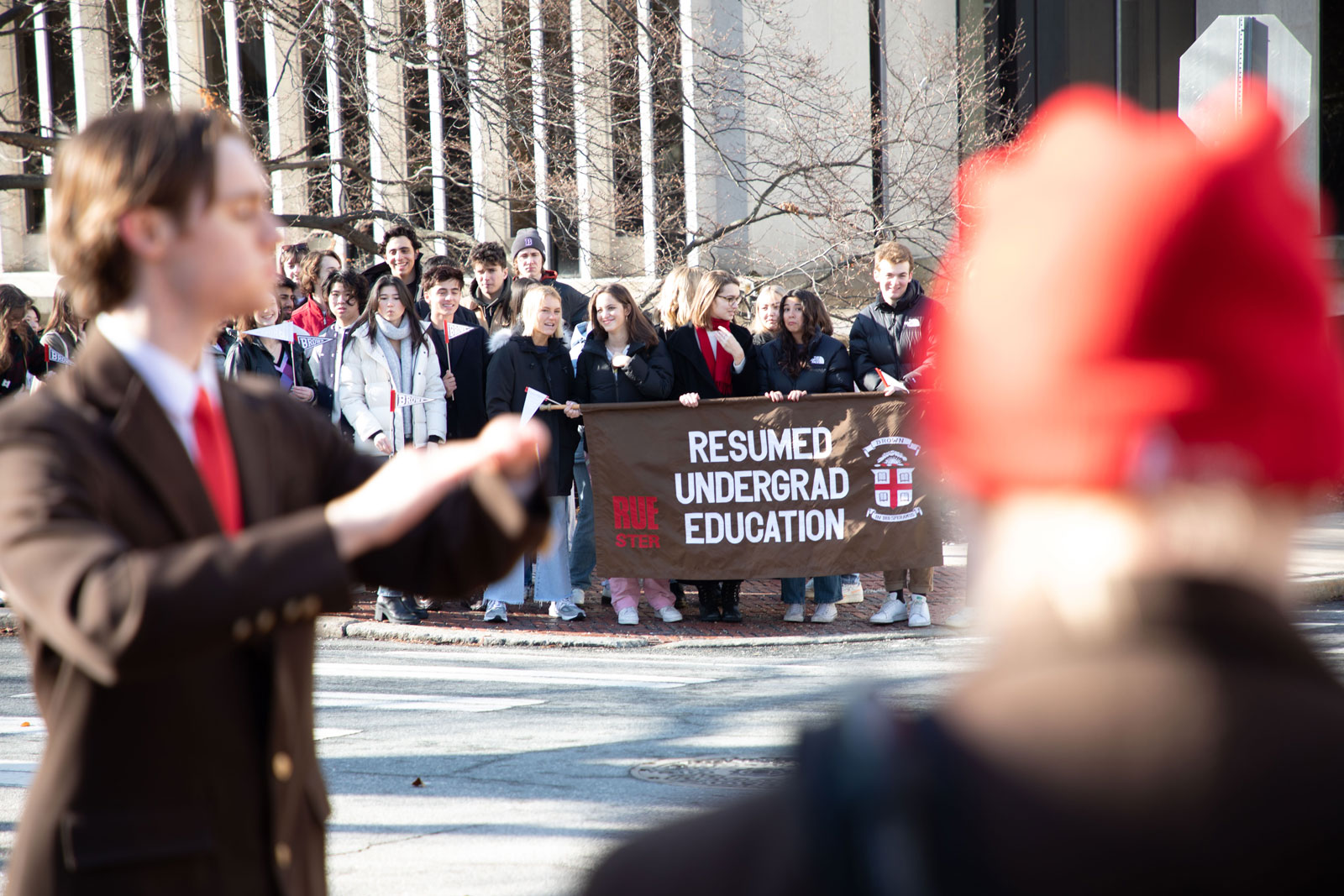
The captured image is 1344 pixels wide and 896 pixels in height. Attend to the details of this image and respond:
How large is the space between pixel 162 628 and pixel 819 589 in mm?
9386

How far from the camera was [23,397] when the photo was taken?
1849 mm

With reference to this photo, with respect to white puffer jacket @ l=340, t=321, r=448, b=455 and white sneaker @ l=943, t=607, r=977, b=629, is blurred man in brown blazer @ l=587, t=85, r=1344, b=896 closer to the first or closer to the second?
white puffer jacket @ l=340, t=321, r=448, b=455

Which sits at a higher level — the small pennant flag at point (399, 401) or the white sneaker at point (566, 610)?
the small pennant flag at point (399, 401)

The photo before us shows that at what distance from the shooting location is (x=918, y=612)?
34.6 feet

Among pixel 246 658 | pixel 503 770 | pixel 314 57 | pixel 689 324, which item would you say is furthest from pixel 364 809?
pixel 314 57

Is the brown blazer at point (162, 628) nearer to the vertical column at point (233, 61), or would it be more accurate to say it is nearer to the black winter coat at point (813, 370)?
the black winter coat at point (813, 370)

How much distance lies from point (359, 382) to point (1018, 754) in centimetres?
957

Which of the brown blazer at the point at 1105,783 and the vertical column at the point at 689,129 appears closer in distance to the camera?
the brown blazer at the point at 1105,783

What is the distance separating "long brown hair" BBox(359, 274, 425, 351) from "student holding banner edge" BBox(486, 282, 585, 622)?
0.54 m

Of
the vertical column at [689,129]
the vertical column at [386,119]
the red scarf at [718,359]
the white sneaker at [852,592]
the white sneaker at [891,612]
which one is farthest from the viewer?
the vertical column at [689,129]

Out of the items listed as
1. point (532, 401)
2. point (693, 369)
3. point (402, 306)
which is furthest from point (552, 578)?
point (402, 306)

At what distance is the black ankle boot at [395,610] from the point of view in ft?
34.8

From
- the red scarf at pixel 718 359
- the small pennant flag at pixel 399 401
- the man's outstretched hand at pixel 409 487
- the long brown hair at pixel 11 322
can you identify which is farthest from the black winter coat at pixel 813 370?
the man's outstretched hand at pixel 409 487

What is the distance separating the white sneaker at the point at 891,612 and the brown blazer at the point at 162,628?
345 inches
